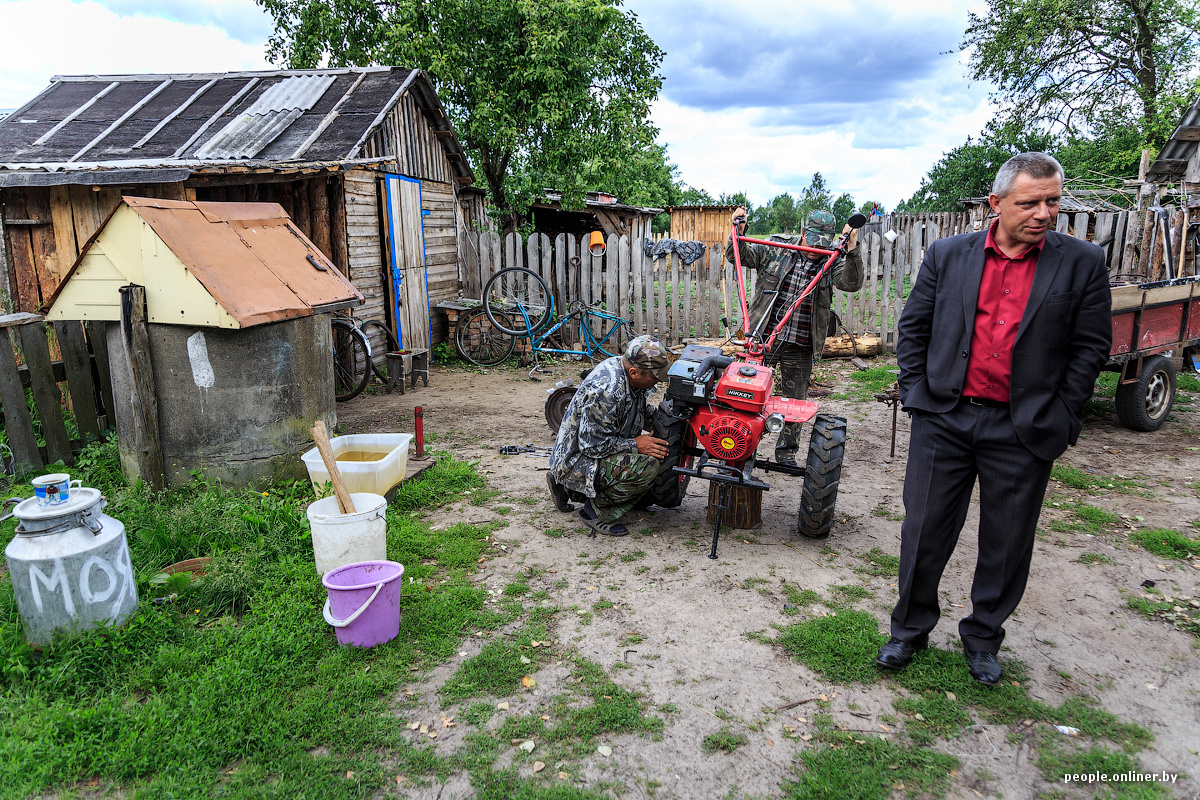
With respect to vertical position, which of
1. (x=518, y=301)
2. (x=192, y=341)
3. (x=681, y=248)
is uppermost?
(x=681, y=248)

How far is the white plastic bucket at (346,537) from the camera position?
3734 millimetres

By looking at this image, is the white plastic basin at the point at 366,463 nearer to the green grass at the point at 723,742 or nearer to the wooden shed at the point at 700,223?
the green grass at the point at 723,742

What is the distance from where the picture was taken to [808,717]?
2.99 metres

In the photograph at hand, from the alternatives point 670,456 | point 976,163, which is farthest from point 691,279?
point 976,163

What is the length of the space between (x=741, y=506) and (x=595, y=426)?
119 centimetres

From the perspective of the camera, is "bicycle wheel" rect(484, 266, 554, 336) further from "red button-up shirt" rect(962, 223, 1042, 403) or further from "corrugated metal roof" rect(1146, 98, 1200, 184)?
"corrugated metal roof" rect(1146, 98, 1200, 184)

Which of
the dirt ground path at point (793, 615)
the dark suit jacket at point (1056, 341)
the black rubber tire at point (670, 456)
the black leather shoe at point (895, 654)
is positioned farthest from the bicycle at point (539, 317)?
the dark suit jacket at point (1056, 341)

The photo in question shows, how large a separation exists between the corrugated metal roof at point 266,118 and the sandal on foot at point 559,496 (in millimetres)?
6294

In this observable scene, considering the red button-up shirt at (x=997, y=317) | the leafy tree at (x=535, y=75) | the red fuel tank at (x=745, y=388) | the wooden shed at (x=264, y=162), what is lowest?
the red fuel tank at (x=745, y=388)

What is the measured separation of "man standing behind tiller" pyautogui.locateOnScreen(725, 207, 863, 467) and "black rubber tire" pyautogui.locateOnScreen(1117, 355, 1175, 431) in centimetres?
307

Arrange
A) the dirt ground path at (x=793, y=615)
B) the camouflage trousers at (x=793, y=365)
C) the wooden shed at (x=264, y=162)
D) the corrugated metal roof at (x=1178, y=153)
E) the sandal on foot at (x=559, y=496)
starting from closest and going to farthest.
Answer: the dirt ground path at (x=793, y=615)
the sandal on foot at (x=559, y=496)
the camouflage trousers at (x=793, y=365)
the wooden shed at (x=264, y=162)
the corrugated metal roof at (x=1178, y=153)

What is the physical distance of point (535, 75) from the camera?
14.0 metres

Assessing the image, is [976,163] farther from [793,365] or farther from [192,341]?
[192,341]

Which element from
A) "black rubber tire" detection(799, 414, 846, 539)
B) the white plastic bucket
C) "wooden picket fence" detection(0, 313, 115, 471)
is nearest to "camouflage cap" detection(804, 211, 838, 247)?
"black rubber tire" detection(799, 414, 846, 539)
